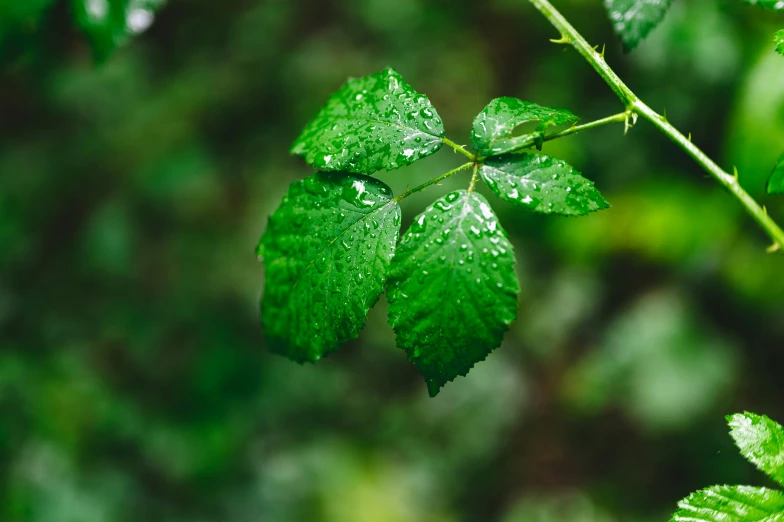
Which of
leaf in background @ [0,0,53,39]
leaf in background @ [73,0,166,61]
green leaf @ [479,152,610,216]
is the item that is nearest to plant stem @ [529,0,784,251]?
green leaf @ [479,152,610,216]

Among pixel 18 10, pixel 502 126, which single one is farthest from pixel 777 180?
pixel 18 10

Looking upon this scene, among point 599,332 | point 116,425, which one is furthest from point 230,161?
point 599,332

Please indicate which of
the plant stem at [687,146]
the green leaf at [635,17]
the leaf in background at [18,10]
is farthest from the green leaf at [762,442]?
the leaf in background at [18,10]

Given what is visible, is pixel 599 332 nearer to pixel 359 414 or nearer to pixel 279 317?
pixel 359 414

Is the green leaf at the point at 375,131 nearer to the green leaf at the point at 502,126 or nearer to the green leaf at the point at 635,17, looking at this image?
the green leaf at the point at 502,126

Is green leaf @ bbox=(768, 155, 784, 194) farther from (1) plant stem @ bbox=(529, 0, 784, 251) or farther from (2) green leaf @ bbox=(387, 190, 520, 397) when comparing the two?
(2) green leaf @ bbox=(387, 190, 520, 397)
